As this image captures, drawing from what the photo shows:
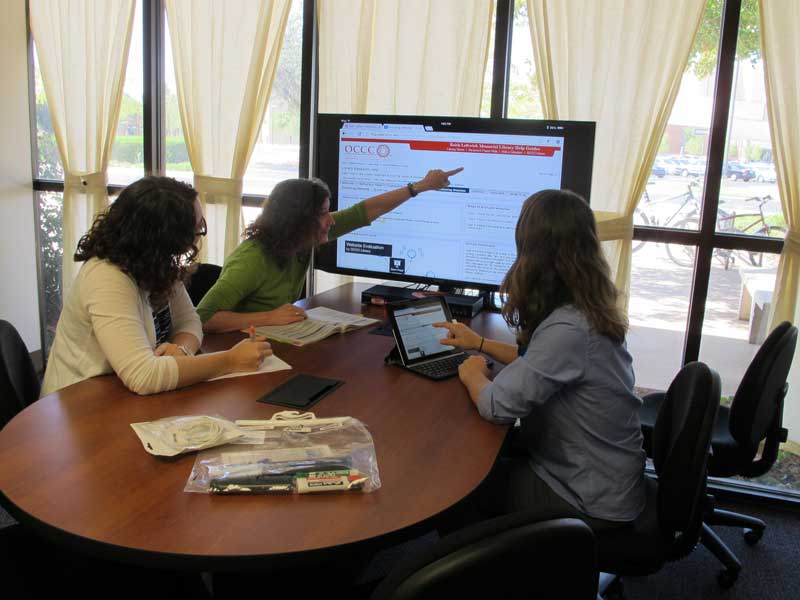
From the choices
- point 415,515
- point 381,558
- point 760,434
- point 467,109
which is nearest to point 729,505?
point 760,434

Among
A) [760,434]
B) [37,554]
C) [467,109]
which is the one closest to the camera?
[37,554]

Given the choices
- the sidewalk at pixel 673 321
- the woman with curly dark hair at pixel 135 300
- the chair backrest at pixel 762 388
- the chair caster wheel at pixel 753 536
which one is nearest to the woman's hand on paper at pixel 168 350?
the woman with curly dark hair at pixel 135 300

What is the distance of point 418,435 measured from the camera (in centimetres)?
141

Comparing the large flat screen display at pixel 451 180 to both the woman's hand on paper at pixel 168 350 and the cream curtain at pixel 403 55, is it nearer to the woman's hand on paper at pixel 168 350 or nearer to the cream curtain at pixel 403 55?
the cream curtain at pixel 403 55

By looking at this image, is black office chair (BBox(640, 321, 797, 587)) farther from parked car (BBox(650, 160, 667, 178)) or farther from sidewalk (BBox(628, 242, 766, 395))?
parked car (BBox(650, 160, 667, 178))

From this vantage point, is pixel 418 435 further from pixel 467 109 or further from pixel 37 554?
pixel 467 109

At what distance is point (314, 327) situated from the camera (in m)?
2.15

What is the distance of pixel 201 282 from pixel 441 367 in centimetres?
123

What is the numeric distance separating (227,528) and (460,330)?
1.03 meters

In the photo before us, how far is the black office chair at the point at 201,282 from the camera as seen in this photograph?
2627mm

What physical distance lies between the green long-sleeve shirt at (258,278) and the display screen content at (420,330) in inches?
27.9

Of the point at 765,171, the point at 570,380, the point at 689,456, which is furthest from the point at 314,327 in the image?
the point at 765,171

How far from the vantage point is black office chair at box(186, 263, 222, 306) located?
2.63 metres

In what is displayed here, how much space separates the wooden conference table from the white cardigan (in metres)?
0.05
